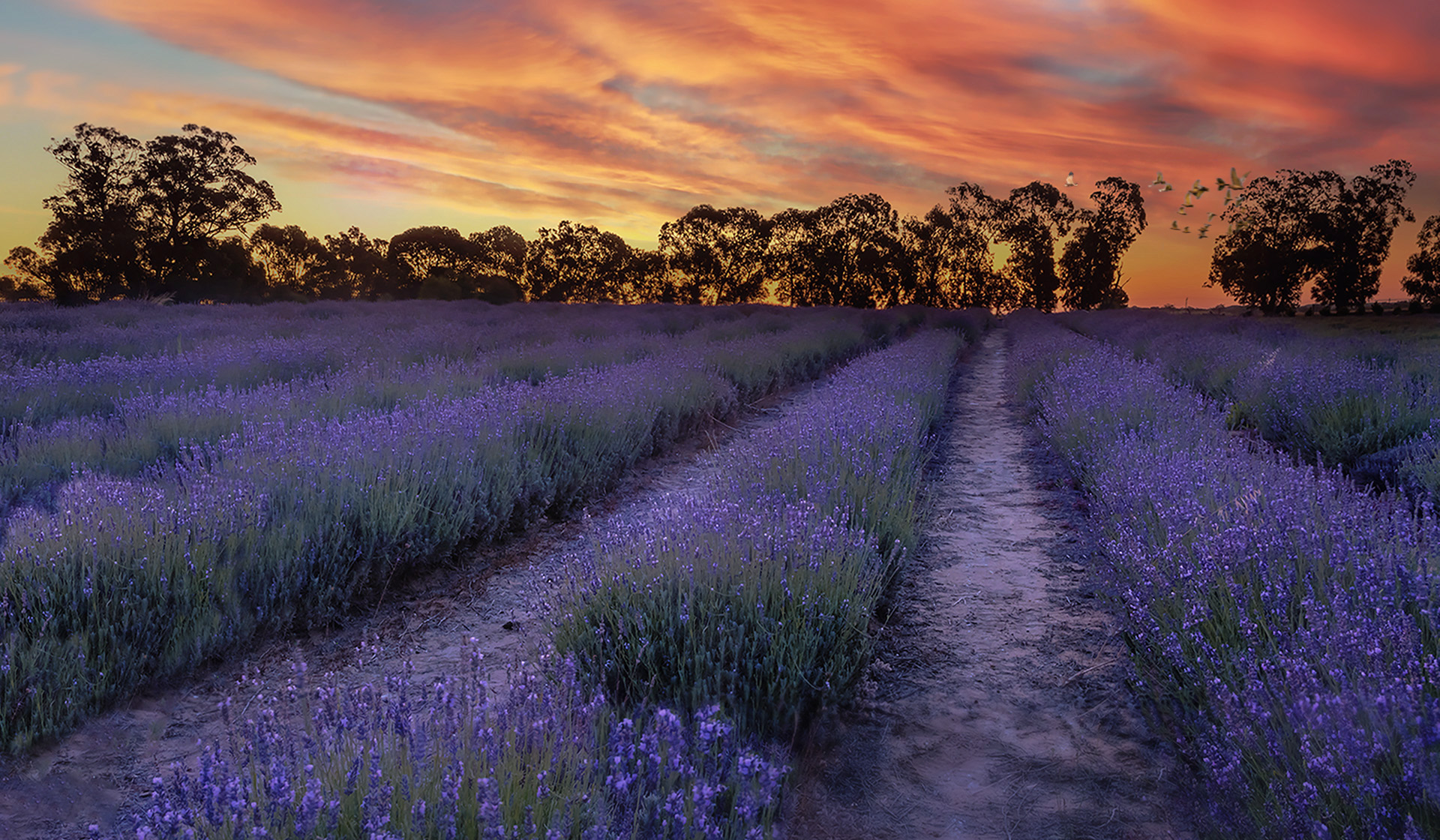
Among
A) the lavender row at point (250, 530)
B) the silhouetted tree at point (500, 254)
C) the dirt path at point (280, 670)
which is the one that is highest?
the silhouetted tree at point (500, 254)

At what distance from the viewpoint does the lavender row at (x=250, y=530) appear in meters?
2.80

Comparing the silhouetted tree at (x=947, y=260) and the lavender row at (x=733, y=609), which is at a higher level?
the silhouetted tree at (x=947, y=260)

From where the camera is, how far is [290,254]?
1976 inches

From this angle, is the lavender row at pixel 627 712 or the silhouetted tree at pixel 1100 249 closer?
the lavender row at pixel 627 712

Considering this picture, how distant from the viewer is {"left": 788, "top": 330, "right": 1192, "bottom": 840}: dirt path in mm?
2258

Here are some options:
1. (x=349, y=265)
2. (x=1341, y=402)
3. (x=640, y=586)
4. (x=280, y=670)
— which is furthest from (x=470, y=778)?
(x=349, y=265)

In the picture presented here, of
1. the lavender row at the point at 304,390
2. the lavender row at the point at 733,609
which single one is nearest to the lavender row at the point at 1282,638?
the lavender row at the point at 733,609

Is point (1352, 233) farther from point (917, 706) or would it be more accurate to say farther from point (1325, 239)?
point (917, 706)

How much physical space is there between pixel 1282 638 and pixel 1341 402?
5488 mm

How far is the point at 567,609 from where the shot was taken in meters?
2.91

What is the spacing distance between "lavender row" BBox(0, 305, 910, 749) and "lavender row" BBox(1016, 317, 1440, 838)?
357cm

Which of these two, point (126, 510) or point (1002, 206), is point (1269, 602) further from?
point (1002, 206)

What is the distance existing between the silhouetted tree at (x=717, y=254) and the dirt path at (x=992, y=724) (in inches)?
1779

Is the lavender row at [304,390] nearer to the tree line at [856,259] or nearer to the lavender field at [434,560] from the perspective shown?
the lavender field at [434,560]
